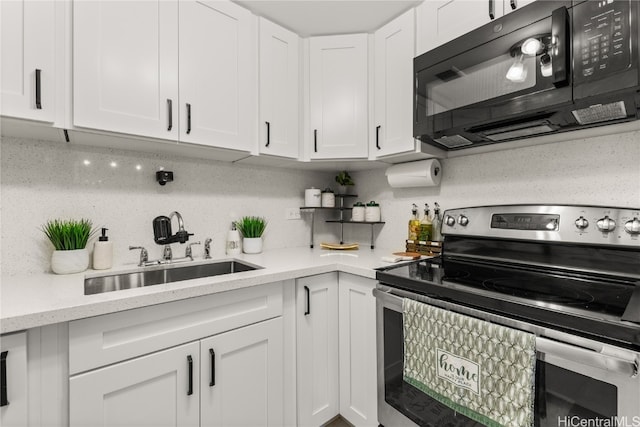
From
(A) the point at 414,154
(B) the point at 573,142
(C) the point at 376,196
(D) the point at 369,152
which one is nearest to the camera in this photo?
(B) the point at 573,142

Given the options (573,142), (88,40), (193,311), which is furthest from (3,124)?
(573,142)

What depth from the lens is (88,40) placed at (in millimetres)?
1181

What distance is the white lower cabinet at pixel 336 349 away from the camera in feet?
4.78

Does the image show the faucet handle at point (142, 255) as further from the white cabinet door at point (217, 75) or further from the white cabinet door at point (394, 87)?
the white cabinet door at point (394, 87)

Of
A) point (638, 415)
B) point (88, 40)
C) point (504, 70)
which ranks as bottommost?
point (638, 415)

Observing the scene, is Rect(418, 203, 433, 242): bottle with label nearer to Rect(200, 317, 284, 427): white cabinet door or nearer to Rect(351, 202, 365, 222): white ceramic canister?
Rect(351, 202, 365, 222): white ceramic canister

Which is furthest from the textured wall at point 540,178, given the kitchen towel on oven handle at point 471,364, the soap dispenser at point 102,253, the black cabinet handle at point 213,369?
the soap dispenser at point 102,253

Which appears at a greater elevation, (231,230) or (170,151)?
(170,151)

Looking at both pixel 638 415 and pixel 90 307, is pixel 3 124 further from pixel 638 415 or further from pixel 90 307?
pixel 638 415

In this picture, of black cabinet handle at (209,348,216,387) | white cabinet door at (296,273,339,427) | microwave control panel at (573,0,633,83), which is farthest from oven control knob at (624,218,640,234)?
black cabinet handle at (209,348,216,387)

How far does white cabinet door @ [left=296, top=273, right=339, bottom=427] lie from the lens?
1483 mm

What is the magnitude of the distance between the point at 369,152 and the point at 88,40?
4.72 feet

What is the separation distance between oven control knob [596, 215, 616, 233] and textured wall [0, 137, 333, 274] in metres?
1.70

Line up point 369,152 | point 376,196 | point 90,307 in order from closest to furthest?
1. point 90,307
2. point 369,152
3. point 376,196
